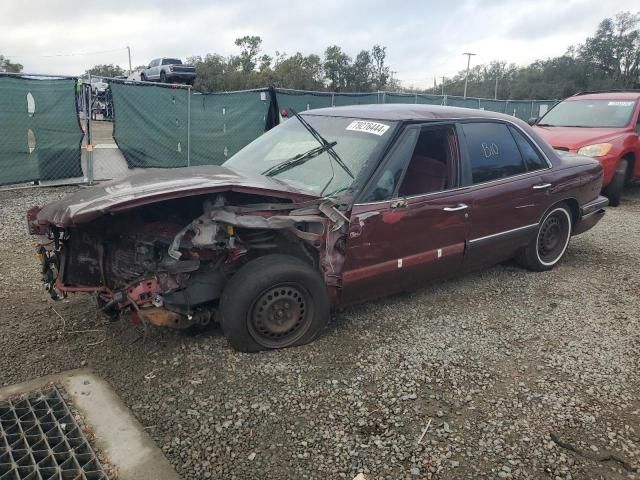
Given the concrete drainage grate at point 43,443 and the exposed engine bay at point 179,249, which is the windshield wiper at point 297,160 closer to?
the exposed engine bay at point 179,249

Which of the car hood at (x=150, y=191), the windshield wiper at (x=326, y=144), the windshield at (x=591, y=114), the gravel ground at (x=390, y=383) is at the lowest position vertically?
the gravel ground at (x=390, y=383)

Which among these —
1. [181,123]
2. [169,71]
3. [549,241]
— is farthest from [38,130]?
[169,71]

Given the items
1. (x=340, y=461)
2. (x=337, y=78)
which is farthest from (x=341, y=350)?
(x=337, y=78)

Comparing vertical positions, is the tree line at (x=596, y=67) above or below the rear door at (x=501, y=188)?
above

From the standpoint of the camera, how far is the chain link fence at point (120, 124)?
787cm

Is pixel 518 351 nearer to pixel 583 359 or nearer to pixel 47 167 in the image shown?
pixel 583 359

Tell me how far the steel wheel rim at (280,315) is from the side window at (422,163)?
3.19 ft

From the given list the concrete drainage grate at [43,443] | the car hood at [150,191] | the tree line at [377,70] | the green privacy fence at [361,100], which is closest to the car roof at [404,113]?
the car hood at [150,191]

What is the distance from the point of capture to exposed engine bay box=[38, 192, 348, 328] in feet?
9.80

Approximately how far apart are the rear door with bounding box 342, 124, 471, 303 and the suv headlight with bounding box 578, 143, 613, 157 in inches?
196

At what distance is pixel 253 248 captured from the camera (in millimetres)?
3258

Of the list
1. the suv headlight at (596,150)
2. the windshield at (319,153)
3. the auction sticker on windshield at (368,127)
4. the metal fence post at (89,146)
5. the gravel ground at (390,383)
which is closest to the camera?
the gravel ground at (390,383)

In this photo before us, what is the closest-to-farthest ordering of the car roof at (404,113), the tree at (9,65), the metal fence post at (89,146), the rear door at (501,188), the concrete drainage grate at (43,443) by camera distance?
the concrete drainage grate at (43,443) < the car roof at (404,113) < the rear door at (501,188) < the metal fence post at (89,146) < the tree at (9,65)

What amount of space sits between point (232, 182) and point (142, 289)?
2.77ft
